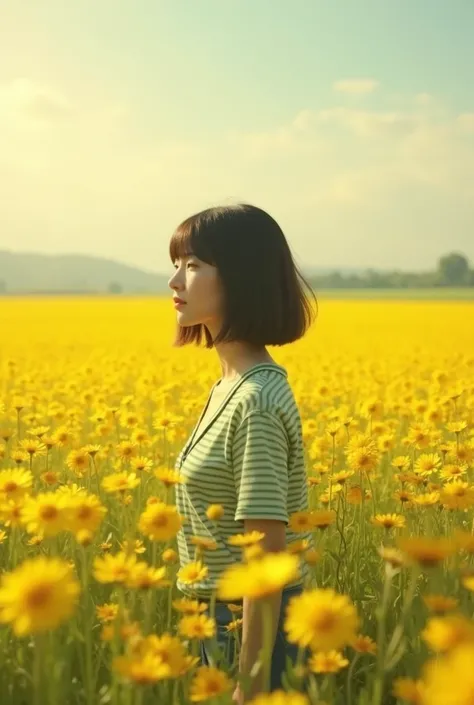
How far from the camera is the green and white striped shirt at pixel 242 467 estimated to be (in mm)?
1884

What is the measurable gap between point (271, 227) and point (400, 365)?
7.47 metres

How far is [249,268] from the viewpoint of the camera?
2.16 meters

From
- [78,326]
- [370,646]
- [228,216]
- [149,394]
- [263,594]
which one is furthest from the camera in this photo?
[78,326]

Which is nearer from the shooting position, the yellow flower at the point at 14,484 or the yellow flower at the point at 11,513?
the yellow flower at the point at 11,513

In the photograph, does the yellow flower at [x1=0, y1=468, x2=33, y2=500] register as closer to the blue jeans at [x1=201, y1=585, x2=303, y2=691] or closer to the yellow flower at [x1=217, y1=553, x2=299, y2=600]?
the blue jeans at [x1=201, y1=585, x2=303, y2=691]

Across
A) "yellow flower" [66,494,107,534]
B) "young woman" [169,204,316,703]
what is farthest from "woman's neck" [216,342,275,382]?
"yellow flower" [66,494,107,534]

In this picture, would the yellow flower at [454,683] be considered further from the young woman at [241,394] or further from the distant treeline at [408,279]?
the distant treeline at [408,279]

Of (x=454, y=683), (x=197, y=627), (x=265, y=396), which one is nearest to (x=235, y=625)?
(x=197, y=627)

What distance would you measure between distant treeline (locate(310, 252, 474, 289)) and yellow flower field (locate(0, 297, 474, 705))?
184ft

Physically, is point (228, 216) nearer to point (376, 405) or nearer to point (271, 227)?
point (271, 227)

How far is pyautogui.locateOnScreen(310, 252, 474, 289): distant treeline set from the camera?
61844mm

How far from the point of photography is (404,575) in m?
2.47

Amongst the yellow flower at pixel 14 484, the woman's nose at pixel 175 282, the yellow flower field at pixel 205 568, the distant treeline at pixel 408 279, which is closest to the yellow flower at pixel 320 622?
the yellow flower field at pixel 205 568

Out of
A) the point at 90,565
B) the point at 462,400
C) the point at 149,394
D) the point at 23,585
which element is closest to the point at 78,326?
the point at 149,394
